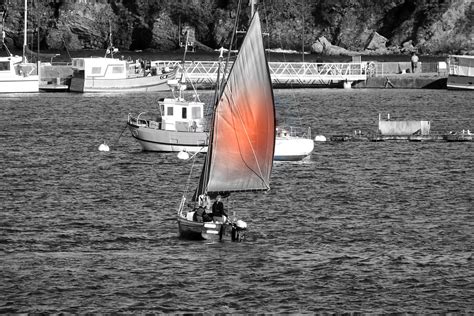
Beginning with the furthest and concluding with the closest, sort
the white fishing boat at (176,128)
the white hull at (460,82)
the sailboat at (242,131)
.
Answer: the white hull at (460,82)
the white fishing boat at (176,128)
the sailboat at (242,131)

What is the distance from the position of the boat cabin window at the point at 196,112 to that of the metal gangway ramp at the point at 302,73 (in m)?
66.4

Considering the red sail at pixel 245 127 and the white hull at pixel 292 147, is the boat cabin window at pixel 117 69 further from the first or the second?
the red sail at pixel 245 127

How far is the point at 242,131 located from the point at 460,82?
98.1m

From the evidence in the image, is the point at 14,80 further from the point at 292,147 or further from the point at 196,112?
the point at 292,147

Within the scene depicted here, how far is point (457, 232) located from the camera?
191ft

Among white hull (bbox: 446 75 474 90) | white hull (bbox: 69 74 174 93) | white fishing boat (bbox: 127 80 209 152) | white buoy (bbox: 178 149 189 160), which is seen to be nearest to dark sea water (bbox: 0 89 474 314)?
white buoy (bbox: 178 149 189 160)

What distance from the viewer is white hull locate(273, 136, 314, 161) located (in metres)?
82.3

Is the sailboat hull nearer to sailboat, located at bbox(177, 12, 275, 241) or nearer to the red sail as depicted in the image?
sailboat, located at bbox(177, 12, 275, 241)

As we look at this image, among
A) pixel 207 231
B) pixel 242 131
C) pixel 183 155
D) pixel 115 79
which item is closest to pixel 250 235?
pixel 207 231

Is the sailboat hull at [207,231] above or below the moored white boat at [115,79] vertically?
above

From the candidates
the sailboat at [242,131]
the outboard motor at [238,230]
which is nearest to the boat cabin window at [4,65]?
the sailboat at [242,131]

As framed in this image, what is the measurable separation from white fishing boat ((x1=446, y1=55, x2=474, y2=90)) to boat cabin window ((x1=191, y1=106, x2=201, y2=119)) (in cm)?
→ 7080

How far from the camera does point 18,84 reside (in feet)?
493

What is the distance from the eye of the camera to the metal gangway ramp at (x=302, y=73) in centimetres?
15338
